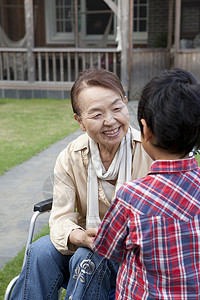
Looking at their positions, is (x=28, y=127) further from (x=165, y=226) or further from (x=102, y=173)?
(x=165, y=226)

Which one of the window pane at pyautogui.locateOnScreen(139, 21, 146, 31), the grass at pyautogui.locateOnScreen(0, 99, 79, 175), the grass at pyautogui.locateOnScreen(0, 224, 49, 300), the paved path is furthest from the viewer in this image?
the window pane at pyautogui.locateOnScreen(139, 21, 146, 31)

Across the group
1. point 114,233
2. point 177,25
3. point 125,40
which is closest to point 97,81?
point 114,233

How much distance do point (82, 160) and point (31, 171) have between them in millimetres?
3391

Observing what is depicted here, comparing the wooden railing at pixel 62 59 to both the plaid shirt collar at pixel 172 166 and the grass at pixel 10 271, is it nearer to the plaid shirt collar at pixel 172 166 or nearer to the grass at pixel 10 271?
the grass at pixel 10 271

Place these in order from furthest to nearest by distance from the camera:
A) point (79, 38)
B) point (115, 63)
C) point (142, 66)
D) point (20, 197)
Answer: point (79, 38), point (142, 66), point (115, 63), point (20, 197)

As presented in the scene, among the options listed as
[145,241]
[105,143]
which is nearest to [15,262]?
[105,143]

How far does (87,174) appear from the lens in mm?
1857

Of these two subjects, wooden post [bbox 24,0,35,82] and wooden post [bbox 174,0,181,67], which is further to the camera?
wooden post [bbox 24,0,35,82]

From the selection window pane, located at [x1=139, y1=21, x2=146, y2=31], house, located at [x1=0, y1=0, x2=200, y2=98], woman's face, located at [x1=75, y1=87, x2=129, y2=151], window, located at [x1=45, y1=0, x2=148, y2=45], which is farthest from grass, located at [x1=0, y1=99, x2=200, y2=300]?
window pane, located at [x1=139, y1=21, x2=146, y2=31]

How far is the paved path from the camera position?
10.8 feet

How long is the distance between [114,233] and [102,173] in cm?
59

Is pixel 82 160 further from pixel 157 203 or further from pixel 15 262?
pixel 15 262

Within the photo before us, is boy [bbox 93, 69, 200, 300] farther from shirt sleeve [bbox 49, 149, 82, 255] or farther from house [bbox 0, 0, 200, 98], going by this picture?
house [bbox 0, 0, 200, 98]

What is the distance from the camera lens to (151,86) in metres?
1.20
